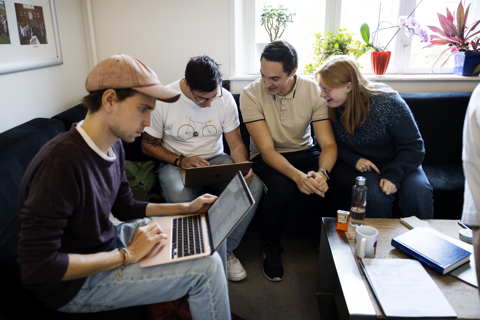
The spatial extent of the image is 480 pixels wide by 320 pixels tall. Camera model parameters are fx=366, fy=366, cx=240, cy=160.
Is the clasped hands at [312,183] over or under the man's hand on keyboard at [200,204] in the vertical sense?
under

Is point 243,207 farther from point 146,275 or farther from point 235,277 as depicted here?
point 235,277

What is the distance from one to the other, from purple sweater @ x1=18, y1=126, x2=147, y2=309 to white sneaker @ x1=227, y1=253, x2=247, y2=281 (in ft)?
2.85

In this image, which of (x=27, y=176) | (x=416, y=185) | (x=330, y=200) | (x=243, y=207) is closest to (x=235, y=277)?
(x=330, y=200)

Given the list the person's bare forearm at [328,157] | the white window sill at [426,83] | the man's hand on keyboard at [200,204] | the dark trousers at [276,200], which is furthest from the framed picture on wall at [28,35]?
the person's bare forearm at [328,157]

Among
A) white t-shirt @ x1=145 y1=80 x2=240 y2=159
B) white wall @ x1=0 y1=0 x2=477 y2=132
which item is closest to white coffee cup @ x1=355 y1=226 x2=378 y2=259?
white t-shirt @ x1=145 y1=80 x2=240 y2=159

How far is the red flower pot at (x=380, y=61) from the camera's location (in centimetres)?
265

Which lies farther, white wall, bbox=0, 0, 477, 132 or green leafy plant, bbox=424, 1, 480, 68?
green leafy plant, bbox=424, 1, 480, 68

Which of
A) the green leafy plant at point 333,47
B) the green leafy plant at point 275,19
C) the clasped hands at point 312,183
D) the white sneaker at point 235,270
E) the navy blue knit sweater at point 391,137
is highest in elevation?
the green leafy plant at point 275,19

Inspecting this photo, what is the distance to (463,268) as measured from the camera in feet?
3.98

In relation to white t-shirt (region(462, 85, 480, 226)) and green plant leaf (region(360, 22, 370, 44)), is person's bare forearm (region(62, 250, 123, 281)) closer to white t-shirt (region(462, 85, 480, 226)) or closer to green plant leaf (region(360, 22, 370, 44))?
white t-shirt (region(462, 85, 480, 226))

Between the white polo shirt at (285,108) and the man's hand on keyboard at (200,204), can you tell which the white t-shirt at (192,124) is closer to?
the white polo shirt at (285,108)

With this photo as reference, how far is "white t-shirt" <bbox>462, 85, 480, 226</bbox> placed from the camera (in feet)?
2.95

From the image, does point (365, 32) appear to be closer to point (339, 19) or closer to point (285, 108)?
point (339, 19)

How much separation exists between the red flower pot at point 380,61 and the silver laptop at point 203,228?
185 centimetres
